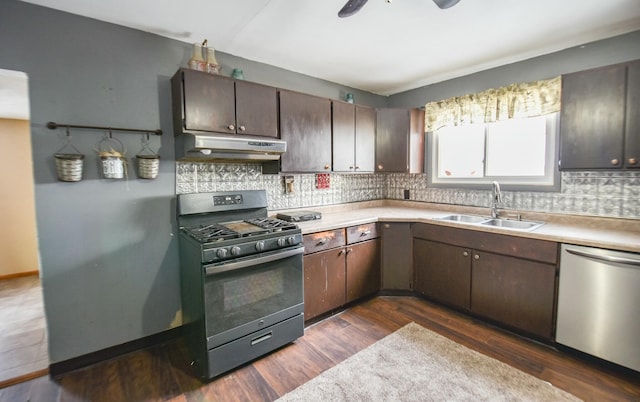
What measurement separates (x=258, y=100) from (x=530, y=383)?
2.78 meters

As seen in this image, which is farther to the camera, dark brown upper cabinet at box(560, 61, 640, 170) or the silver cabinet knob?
dark brown upper cabinet at box(560, 61, 640, 170)

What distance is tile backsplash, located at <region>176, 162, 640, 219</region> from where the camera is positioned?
2240 millimetres

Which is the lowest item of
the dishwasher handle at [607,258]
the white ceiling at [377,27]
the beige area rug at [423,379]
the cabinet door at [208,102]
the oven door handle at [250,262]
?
the beige area rug at [423,379]

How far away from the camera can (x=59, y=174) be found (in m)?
1.85

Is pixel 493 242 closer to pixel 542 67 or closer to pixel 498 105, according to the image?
pixel 498 105

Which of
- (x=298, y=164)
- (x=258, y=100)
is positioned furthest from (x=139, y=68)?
(x=298, y=164)

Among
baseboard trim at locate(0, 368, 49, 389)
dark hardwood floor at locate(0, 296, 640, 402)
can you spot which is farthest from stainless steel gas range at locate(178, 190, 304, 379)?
baseboard trim at locate(0, 368, 49, 389)

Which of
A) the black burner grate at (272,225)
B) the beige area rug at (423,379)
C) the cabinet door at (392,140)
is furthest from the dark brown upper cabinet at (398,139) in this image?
the beige area rug at (423,379)

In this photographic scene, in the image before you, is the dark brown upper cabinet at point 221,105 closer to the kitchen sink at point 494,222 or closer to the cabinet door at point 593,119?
the kitchen sink at point 494,222

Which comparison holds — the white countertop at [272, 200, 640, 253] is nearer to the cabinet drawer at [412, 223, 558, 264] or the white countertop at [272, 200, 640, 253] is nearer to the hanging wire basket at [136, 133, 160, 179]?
the cabinet drawer at [412, 223, 558, 264]

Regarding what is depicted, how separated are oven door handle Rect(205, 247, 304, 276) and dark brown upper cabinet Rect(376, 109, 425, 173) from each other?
5.56 feet

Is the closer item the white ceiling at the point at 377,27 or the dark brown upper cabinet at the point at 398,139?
the white ceiling at the point at 377,27

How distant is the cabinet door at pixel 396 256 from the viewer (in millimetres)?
2959

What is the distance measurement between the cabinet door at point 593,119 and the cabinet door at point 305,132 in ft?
6.40
